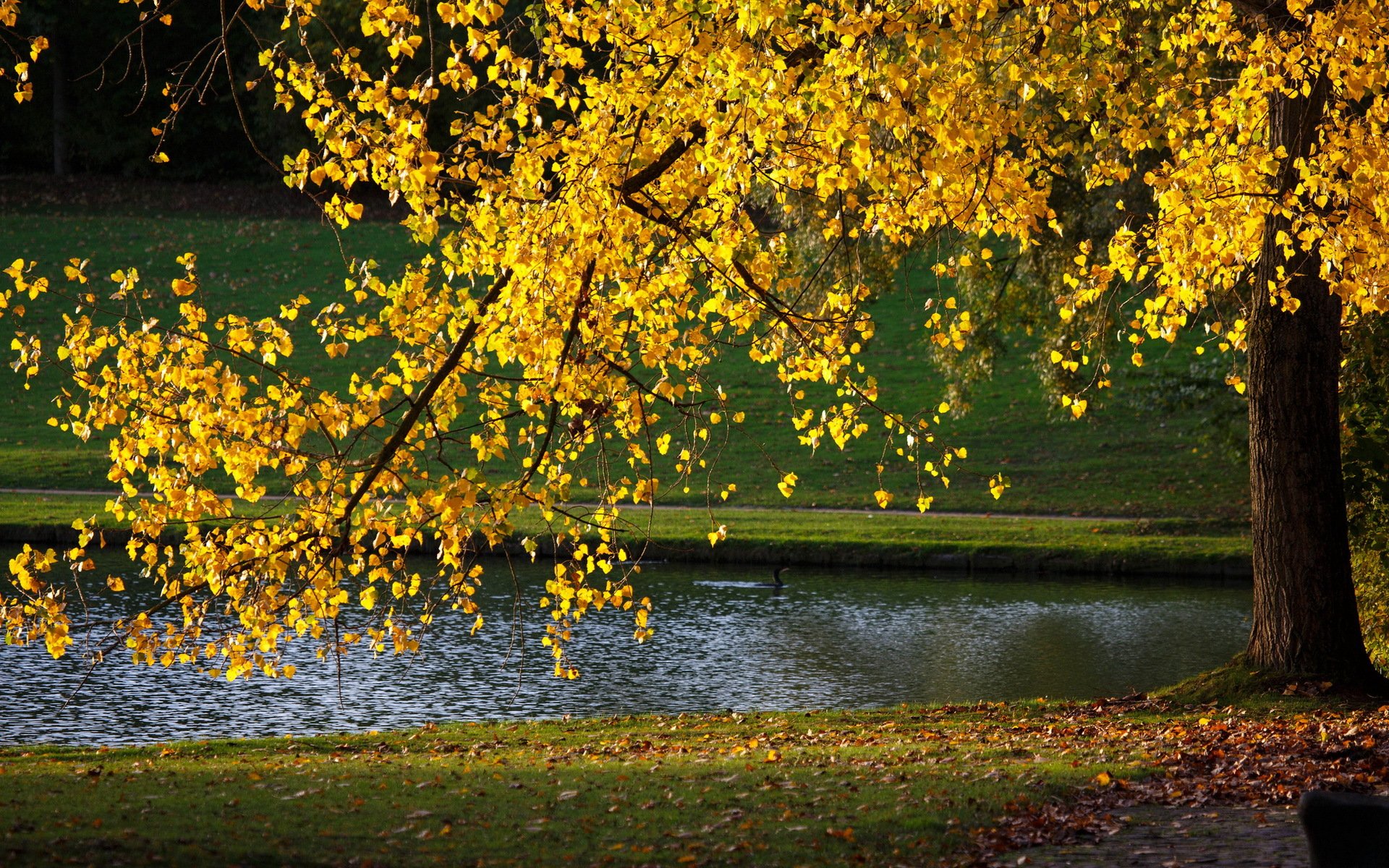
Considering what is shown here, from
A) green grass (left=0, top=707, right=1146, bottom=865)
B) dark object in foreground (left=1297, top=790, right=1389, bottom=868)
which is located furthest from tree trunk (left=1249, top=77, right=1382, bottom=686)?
dark object in foreground (left=1297, top=790, right=1389, bottom=868)

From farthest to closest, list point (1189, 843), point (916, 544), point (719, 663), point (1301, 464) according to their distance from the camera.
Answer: point (916, 544) < point (719, 663) < point (1301, 464) < point (1189, 843)

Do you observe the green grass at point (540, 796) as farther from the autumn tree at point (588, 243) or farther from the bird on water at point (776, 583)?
the bird on water at point (776, 583)

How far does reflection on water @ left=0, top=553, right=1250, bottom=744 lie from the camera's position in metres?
11.1

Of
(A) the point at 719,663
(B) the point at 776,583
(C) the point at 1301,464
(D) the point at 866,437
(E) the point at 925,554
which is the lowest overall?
(A) the point at 719,663

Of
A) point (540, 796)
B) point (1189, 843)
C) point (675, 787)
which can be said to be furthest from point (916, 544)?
point (1189, 843)

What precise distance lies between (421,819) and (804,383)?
87.4ft

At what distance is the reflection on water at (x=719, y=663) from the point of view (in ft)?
36.3

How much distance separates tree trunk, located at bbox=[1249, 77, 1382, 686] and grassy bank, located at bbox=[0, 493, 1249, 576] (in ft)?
31.0

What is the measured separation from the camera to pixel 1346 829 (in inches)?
191

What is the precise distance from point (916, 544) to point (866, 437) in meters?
10.7

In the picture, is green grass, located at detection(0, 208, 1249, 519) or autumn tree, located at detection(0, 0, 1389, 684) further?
green grass, located at detection(0, 208, 1249, 519)

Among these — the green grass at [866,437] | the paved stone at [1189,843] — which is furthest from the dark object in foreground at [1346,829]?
the green grass at [866,437]

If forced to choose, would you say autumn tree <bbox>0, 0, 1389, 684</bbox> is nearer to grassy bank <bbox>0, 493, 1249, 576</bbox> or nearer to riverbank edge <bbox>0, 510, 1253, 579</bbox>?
grassy bank <bbox>0, 493, 1249, 576</bbox>

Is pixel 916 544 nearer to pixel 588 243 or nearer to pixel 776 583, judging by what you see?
pixel 776 583
